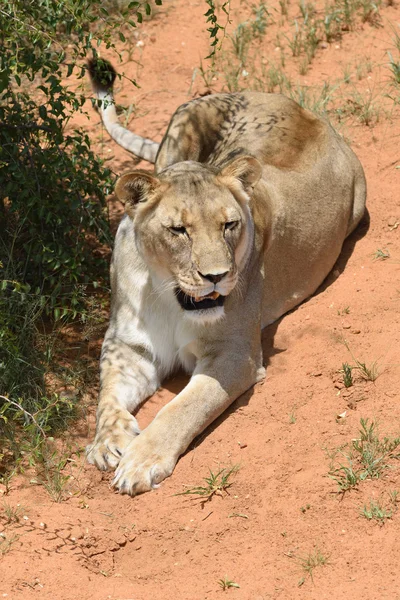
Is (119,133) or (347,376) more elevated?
(119,133)

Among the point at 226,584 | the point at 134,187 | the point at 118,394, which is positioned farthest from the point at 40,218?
the point at 226,584

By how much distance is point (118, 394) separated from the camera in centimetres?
509

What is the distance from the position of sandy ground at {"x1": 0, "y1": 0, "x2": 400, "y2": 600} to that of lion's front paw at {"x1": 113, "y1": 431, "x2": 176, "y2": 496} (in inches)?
1.8

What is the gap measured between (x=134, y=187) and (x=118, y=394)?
1040 mm

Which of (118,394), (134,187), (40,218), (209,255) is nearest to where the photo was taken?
(209,255)

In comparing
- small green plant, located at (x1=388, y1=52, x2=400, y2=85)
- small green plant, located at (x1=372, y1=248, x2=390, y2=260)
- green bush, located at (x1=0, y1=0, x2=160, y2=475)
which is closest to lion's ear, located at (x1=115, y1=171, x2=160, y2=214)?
green bush, located at (x1=0, y1=0, x2=160, y2=475)

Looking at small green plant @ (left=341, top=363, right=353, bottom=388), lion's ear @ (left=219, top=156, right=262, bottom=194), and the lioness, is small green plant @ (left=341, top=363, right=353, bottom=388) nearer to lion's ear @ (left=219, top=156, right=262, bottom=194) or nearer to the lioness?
the lioness

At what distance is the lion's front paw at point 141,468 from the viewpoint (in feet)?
14.9

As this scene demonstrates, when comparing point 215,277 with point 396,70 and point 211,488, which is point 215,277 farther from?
point 396,70

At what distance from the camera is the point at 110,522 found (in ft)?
14.4

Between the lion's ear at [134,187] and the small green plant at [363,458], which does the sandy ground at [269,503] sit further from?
the lion's ear at [134,187]

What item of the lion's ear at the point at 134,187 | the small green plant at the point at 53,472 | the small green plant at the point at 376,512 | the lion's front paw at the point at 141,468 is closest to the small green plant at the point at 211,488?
the lion's front paw at the point at 141,468

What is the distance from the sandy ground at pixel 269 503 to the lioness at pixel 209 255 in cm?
14

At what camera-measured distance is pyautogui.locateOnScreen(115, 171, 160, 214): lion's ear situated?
4.77m
